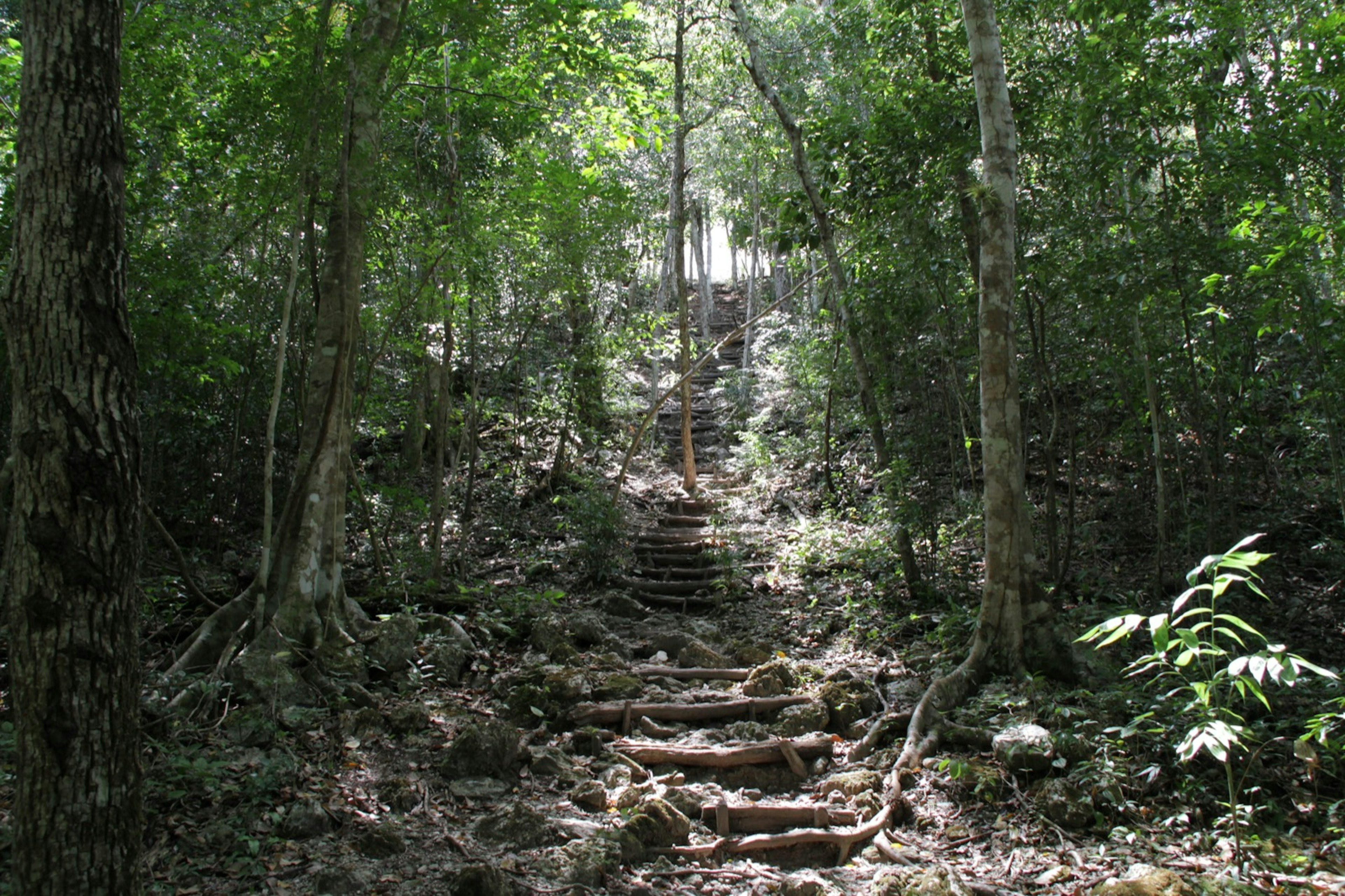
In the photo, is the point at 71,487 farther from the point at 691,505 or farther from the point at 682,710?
the point at 691,505

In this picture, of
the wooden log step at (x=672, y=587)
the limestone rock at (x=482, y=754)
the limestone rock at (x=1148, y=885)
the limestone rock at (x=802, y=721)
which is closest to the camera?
the limestone rock at (x=1148, y=885)

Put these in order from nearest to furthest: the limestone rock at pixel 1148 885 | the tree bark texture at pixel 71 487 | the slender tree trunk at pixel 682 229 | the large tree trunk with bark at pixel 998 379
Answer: the tree bark texture at pixel 71 487 → the limestone rock at pixel 1148 885 → the large tree trunk with bark at pixel 998 379 → the slender tree trunk at pixel 682 229

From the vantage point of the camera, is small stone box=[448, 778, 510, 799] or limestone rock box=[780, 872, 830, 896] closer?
limestone rock box=[780, 872, 830, 896]

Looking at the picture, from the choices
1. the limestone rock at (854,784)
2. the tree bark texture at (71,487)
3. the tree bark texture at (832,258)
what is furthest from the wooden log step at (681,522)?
the tree bark texture at (71,487)

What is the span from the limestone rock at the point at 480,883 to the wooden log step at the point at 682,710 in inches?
85.7

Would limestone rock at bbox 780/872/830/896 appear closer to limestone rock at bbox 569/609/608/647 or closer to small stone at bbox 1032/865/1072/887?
small stone at bbox 1032/865/1072/887

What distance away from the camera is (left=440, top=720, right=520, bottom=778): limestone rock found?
14.5ft

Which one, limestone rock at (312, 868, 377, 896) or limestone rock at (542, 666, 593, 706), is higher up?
limestone rock at (542, 666, 593, 706)

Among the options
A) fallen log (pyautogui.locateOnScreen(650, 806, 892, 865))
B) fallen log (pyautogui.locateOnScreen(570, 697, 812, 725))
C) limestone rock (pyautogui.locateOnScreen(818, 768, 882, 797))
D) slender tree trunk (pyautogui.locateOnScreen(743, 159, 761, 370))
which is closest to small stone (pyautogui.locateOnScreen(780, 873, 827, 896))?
fallen log (pyautogui.locateOnScreen(650, 806, 892, 865))

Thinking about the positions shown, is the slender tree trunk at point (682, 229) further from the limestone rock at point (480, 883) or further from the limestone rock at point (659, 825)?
the limestone rock at point (480, 883)

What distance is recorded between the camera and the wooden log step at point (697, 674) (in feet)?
21.1

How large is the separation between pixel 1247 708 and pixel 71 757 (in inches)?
219

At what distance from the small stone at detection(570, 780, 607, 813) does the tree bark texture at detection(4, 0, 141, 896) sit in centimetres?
222

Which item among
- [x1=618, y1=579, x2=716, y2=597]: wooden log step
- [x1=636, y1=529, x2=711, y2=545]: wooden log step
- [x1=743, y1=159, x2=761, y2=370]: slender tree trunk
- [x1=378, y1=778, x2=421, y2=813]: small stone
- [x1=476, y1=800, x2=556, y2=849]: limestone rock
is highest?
[x1=743, y1=159, x2=761, y2=370]: slender tree trunk
